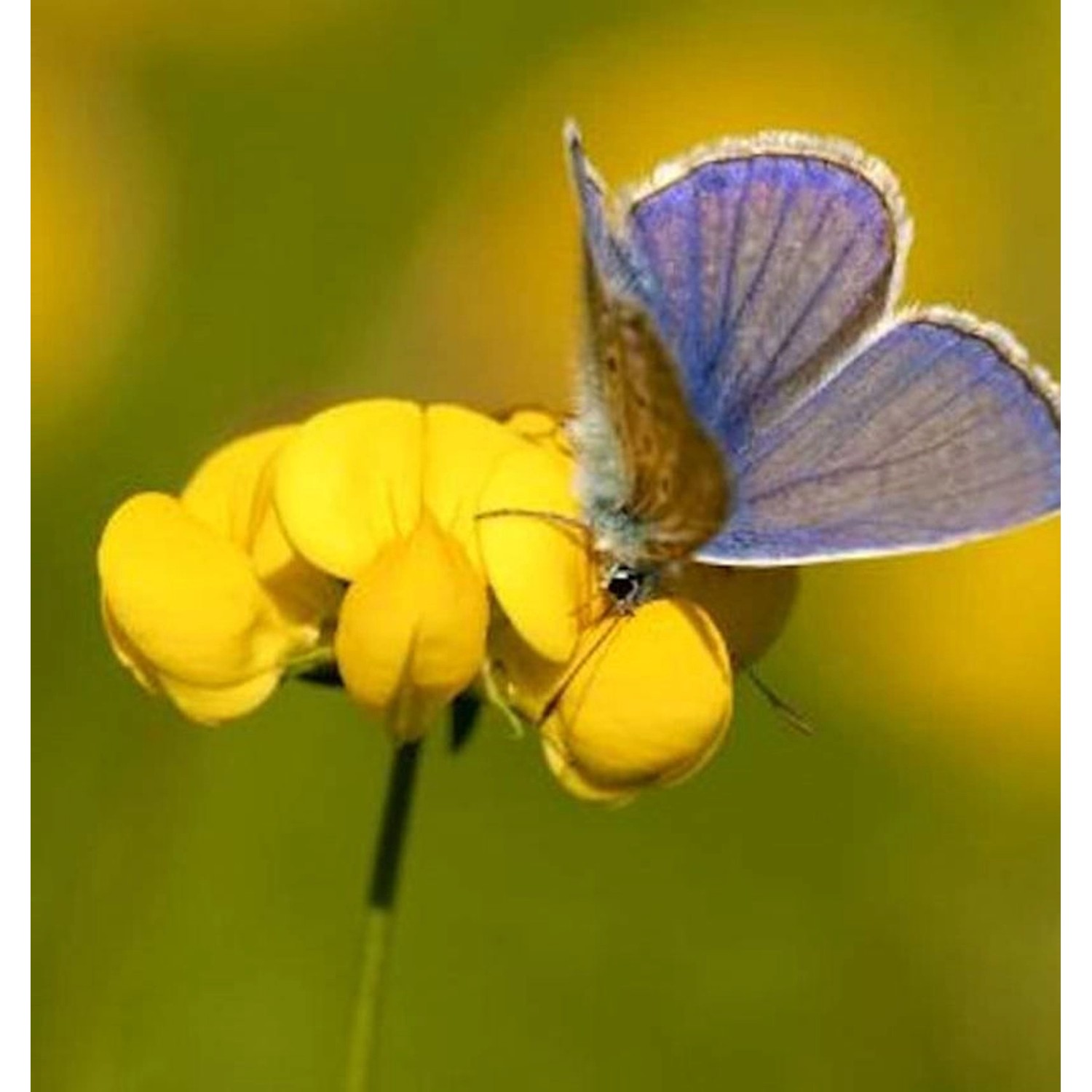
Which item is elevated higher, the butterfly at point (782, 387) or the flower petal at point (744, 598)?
the butterfly at point (782, 387)

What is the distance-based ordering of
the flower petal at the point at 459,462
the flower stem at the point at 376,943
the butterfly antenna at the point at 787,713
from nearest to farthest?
the flower stem at the point at 376,943 < the flower petal at the point at 459,462 < the butterfly antenna at the point at 787,713

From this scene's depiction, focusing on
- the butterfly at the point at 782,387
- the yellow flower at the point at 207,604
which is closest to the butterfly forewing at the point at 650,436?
the butterfly at the point at 782,387

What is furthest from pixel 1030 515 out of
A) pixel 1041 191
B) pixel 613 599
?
pixel 1041 191

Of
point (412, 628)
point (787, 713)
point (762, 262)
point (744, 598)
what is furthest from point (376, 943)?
point (787, 713)

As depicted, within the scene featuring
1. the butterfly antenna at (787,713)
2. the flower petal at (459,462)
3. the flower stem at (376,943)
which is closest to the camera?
the flower stem at (376,943)

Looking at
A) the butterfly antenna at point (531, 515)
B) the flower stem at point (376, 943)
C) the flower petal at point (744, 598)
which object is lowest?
the flower stem at point (376, 943)

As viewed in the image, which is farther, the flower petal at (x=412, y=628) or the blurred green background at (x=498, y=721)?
the blurred green background at (x=498, y=721)

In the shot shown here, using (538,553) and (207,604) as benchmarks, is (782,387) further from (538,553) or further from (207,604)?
(207,604)

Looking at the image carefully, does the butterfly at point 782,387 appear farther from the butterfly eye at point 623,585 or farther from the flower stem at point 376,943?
the flower stem at point 376,943
